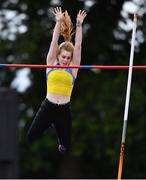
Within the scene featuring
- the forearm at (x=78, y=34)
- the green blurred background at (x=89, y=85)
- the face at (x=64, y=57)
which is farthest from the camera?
the green blurred background at (x=89, y=85)

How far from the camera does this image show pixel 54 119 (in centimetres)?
949

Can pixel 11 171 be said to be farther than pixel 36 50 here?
No

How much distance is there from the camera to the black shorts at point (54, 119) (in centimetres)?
948

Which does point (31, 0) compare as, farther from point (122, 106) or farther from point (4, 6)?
point (122, 106)

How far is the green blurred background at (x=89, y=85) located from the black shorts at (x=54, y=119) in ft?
35.1

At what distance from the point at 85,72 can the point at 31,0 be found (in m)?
2.19

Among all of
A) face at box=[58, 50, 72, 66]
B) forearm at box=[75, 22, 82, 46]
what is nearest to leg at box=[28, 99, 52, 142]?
face at box=[58, 50, 72, 66]

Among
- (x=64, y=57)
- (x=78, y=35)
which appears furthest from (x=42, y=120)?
(x=78, y=35)

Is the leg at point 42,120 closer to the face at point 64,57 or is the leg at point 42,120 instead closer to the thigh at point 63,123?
the thigh at point 63,123

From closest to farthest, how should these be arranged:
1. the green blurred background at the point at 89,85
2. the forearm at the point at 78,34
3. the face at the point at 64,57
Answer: the forearm at the point at 78,34, the face at the point at 64,57, the green blurred background at the point at 89,85

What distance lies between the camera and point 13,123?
14336 mm

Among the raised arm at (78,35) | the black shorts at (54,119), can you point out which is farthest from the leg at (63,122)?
the raised arm at (78,35)

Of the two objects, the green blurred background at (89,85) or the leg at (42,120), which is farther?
the green blurred background at (89,85)

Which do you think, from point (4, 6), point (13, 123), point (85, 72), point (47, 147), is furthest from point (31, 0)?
point (13, 123)
